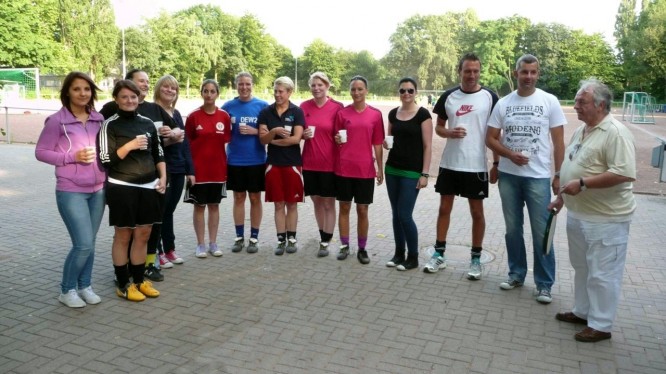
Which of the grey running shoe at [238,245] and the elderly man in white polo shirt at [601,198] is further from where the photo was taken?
the grey running shoe at [238,245]

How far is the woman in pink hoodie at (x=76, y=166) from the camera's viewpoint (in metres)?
4.22

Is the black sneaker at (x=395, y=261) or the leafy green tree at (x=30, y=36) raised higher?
the leafy green tree at (x=30, y=36)

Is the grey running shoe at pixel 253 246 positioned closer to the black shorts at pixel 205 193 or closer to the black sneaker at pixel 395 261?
the black shorts at pixel 205 193

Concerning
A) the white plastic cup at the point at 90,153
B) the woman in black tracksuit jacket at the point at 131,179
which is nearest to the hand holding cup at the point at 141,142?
the woman in black tracksuit jacket at the point at 131,179

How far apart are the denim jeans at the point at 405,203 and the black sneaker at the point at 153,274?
2.45m

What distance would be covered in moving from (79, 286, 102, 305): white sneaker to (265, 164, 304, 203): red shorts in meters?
2.09

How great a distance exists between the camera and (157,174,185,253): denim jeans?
17.5ft

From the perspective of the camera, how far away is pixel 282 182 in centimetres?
596

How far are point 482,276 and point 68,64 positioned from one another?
2367 inches

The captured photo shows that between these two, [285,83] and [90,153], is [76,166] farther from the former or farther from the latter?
[285,83]

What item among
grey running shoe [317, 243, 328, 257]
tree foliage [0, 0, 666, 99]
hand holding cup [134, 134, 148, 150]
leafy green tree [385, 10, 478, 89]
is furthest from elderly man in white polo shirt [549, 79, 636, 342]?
leafy green tree [385, 10, 478, 89]

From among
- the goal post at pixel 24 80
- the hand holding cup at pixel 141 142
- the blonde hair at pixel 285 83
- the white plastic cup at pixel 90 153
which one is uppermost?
the goal post at pixel 24 80

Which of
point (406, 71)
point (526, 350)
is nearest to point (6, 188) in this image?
point (526, 350)

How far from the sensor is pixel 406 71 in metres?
96.1
